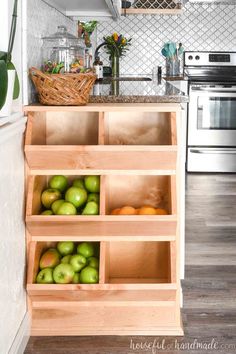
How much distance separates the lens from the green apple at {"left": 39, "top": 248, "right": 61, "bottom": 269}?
7.93 feet

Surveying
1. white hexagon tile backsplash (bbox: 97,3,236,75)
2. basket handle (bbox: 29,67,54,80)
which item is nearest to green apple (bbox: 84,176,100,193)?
basket handle (bbox: 29,67,54,80)

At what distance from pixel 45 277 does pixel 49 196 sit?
328 mm

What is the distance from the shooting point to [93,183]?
2484mm

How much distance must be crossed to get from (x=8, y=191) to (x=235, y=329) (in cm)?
111

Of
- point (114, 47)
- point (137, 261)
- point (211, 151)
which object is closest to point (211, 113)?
point (211, 151)

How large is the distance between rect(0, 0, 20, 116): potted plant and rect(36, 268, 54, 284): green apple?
70 centimetres

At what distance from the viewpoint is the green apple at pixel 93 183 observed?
248 centimetres

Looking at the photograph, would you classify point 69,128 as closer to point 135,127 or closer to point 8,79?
point 135,127

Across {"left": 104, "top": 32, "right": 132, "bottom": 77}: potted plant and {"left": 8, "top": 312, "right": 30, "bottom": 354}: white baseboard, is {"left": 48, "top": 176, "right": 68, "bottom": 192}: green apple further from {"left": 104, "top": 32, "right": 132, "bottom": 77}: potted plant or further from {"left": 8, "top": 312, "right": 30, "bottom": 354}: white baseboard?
{"left": 104, "top": 32, "right": 132, "bottom": 77}: potted plant

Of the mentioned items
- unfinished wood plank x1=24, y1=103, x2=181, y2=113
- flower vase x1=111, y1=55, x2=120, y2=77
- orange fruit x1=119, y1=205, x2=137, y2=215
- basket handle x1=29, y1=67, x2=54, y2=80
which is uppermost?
flower vase x1=111, y1=55, x2=120, y2=77

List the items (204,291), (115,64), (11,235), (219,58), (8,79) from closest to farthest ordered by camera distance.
A: (8,79), (11,235), (204,291), (115,64), (219,58)

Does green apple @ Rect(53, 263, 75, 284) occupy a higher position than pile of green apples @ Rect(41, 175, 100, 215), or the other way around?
pile of green apples @ Rect(41, 175, 100, 215)

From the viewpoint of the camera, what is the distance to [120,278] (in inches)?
105

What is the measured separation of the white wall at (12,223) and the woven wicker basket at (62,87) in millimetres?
88
